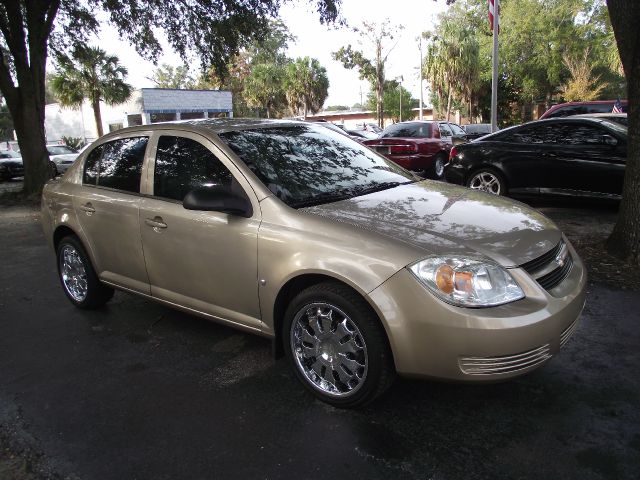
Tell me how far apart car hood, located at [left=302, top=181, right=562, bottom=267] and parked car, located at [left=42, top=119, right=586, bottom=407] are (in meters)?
0.01

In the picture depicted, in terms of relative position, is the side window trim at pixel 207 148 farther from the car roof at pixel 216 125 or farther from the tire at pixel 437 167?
the tire at pixel 437 167

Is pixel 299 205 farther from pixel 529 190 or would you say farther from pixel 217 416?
pixel 529 190

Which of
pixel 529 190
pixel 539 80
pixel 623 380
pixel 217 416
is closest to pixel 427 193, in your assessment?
pixel 623 380

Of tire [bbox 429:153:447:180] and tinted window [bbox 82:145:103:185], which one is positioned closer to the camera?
tinted window [bbox 82:145:103:185]


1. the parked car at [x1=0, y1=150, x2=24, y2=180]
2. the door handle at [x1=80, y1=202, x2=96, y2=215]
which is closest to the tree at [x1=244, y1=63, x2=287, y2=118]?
the parked car at [x1=0, y1=150, x2=24, y2=180]

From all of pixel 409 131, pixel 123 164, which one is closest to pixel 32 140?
pixel 409 131

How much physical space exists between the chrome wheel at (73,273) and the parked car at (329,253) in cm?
29

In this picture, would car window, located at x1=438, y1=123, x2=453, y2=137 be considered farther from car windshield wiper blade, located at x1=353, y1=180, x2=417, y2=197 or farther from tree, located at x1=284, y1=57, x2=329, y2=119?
tree, located at x1=284, y1=57, x2=329, y2=119

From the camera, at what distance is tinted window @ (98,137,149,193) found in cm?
405

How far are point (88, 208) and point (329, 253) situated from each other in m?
2.49

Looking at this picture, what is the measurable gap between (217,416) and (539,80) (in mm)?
41234

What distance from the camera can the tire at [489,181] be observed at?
8289 mm

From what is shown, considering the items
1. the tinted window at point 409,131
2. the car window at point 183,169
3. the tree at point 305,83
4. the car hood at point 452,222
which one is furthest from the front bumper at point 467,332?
the tree at point 305,83

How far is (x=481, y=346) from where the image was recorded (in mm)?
2516
